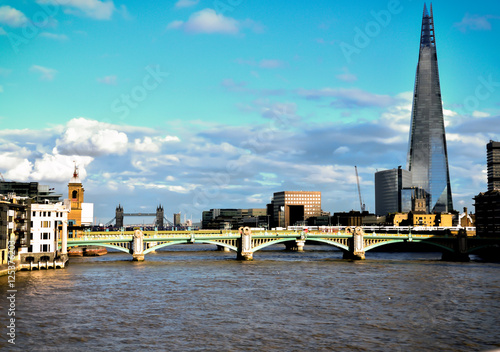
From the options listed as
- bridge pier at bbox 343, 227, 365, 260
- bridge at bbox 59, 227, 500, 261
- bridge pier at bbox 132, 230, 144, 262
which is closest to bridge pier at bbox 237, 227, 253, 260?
bridge at bbox 59, 227, 500, 261

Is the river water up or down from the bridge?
down

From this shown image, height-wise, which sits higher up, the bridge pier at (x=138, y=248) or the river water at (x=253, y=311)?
the bridge pier at (x=138, y=248)

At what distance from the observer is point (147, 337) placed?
51.6 metres

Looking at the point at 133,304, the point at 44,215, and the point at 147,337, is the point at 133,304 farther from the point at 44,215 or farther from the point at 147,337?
the point at 44,215

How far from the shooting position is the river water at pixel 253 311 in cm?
4994

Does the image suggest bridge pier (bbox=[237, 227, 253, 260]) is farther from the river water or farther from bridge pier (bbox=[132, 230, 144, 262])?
the river water

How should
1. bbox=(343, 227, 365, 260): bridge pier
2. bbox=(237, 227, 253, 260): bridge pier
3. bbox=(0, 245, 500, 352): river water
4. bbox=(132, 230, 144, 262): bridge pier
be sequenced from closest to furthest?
bbox=(0, 245, 500, 352): river water, bbox=(132, 230, 144, 262): bridge pier, bbox=(237, 227, 253, 260): bridge pier, bbox=(343, 227, 365, 260): bridge pier

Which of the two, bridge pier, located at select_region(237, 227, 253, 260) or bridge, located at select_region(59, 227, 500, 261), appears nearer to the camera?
bridge, located at select_region(59, 227, 500, 261)

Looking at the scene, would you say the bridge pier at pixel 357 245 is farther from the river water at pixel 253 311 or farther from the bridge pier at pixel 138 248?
the bridge pier at pixel 138 248

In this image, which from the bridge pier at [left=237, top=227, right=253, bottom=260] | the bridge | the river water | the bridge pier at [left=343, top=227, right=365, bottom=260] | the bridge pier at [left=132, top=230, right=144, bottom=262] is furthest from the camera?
the bridge pier at [left=343, top=227, right=365, bottom=260]

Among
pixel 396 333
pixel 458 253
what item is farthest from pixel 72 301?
pixel 458 253

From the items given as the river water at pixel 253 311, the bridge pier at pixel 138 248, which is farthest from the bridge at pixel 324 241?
the river water at pixel 253 311

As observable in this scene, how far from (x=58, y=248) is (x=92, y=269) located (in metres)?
21.0

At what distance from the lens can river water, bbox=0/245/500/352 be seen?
A: 49938 millimetres
